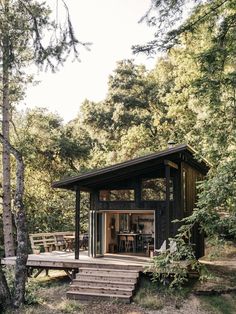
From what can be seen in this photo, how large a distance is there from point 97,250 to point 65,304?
4.45m

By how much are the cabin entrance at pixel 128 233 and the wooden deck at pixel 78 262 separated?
1493 mm

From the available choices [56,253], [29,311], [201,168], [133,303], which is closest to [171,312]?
[133,303]

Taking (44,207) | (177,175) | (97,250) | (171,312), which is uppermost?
(177,175)

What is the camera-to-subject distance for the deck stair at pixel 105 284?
10766 mm

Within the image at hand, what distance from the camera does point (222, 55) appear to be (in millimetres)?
8898

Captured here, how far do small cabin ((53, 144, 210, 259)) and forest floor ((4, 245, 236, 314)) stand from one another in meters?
1.56

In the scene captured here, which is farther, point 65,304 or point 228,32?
point 65,304

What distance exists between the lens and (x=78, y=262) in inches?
492

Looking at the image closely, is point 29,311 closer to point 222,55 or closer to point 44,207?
point 222,55

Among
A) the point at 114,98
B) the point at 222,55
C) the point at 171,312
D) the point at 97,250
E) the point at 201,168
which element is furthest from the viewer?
the point at 114,98

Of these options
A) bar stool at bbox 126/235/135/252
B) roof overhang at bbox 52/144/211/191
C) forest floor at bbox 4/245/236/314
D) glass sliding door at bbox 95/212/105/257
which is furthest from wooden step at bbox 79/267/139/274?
bar stool at bbox 126/235/135/252

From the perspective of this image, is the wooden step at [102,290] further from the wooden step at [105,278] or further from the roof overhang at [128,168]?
the roof overhang at [128,168]

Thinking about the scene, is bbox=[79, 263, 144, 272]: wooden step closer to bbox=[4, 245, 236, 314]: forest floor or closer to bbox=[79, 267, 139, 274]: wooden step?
bbox=[79, 267, 139, 274]: wooden step

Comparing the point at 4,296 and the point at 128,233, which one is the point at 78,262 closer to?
the point at 4,296
